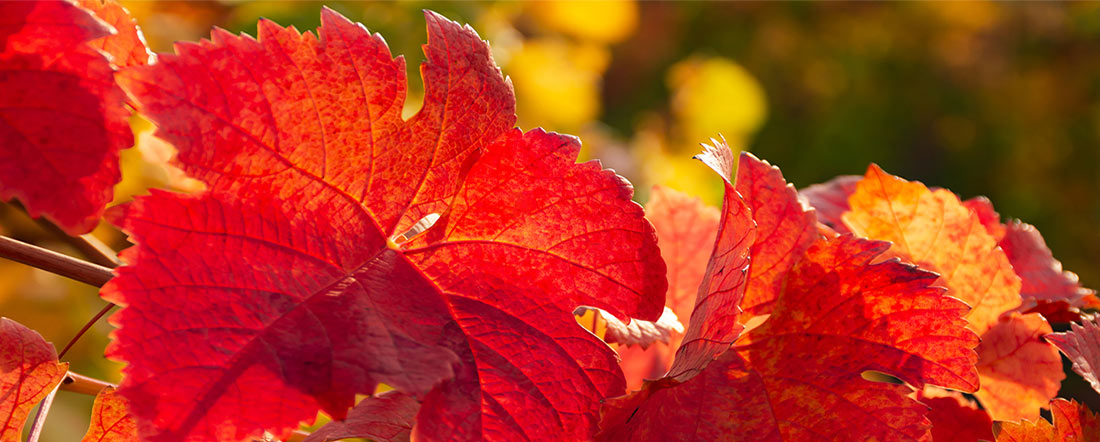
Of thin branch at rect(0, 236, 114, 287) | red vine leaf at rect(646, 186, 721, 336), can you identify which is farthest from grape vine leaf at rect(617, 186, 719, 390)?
thin branch at rect(0, 236, 114, 287)

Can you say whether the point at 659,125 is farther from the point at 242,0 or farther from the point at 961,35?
the point at 961,35

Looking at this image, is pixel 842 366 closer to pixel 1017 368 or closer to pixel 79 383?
pixel 1017 368

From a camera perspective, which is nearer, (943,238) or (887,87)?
(943,238)

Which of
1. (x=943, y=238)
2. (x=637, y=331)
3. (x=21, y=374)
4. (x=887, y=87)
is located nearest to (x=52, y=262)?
(x=21, y=374)

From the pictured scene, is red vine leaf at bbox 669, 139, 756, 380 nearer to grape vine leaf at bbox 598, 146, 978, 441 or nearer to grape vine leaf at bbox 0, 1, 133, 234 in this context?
grape vine leaf at bbox 598, 146, 978, 441

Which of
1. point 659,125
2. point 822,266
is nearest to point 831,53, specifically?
point 659,125

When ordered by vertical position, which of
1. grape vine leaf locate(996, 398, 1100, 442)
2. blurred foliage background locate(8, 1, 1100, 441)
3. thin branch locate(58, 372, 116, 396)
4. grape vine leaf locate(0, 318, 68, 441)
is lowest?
thin branch locate(58, 372, 116, 396)
